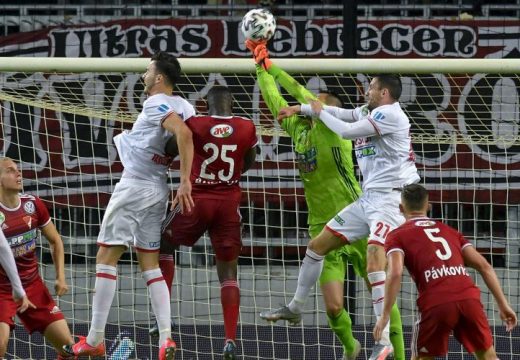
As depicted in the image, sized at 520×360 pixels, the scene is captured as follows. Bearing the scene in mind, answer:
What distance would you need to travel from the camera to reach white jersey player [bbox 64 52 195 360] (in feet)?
32.9

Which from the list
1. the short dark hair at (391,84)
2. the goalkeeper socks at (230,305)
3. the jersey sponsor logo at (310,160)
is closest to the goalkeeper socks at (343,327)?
the goalkeeper socks at (230,305)

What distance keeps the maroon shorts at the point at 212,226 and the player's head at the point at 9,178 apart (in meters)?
1.11

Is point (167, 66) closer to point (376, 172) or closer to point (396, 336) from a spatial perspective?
point (376, 172)

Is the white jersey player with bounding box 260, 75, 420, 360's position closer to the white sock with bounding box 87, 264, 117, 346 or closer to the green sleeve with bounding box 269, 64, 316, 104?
the green sleeve with bounding box 269, 64, 316, 104

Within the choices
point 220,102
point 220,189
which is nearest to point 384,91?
point 220,102

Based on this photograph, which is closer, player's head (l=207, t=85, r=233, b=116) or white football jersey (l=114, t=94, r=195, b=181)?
white football jersey (l=114, t=94, r=195, b=181)

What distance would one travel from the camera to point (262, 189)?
13219 mm

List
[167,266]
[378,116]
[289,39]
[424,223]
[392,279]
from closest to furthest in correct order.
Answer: [392,279]
[424,223]
[378,116]
[167,266]
[289,39]

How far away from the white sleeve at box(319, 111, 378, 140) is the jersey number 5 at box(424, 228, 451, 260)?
1.23m

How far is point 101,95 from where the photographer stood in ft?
41.7

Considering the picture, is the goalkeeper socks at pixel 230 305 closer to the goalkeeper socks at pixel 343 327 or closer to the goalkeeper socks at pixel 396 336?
the goalkeeper socks at pixel 343 327

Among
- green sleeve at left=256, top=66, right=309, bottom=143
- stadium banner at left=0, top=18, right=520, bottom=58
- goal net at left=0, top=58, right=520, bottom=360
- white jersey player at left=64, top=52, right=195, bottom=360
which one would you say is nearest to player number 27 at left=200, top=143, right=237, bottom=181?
white jersey player at left=64, top=52, right=195, bottom=360

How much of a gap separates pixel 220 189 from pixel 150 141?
2.00ft

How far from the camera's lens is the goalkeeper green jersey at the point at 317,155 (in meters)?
10.6
